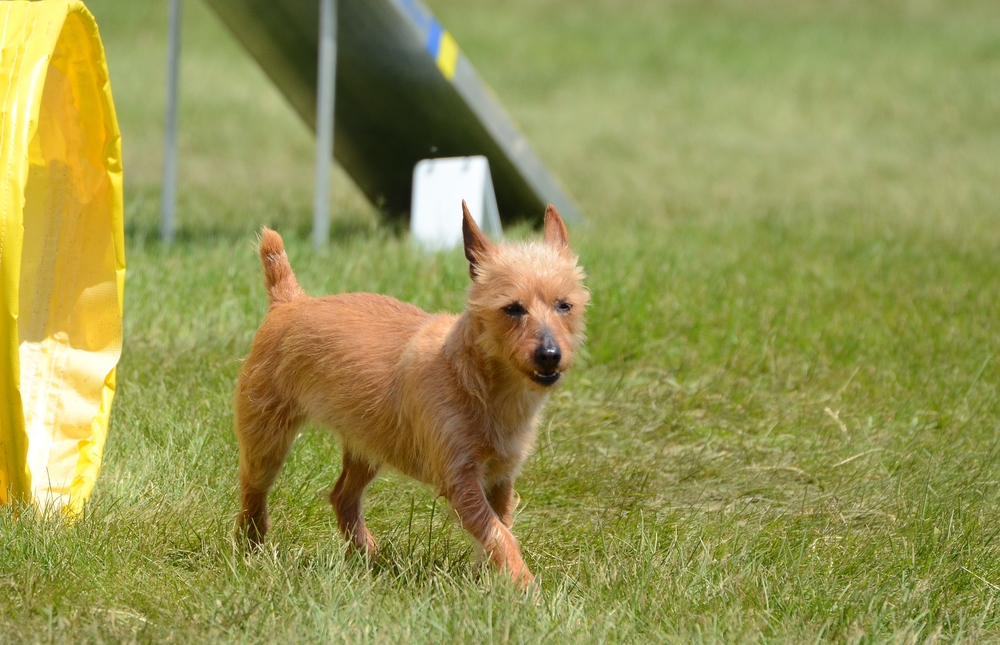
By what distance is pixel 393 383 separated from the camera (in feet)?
11.5

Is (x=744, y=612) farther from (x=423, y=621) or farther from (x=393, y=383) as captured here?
(x=393, y=383)

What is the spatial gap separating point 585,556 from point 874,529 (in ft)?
3.36

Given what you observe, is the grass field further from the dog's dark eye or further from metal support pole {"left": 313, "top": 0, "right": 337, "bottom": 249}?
the dog's dark eye

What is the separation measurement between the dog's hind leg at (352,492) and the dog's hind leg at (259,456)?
0.20 metres

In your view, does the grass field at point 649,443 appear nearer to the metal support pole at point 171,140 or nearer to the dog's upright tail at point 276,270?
the metal support pole at point 171,140

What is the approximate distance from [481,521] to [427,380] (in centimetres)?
43

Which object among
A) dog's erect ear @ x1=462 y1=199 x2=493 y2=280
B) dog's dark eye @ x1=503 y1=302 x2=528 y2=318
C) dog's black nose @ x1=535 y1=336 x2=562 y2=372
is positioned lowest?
dog's black nose @ x1=535 y1=336 x2=562 y2=372

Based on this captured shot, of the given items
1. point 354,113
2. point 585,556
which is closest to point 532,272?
point 585,556

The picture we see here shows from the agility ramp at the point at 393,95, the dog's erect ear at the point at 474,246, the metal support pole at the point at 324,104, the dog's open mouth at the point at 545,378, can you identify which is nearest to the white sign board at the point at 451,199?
the agility ramp at the point at 393,95

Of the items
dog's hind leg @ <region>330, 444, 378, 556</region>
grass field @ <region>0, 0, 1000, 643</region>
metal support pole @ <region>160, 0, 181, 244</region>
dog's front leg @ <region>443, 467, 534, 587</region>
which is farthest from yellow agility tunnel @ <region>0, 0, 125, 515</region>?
metal support pole @ <region>160, 0, 181, 244</region>

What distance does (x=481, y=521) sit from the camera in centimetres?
321

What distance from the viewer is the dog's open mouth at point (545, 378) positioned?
10.3 ft

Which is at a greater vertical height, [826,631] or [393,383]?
[393,383]

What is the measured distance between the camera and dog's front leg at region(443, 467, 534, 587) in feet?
10.4
